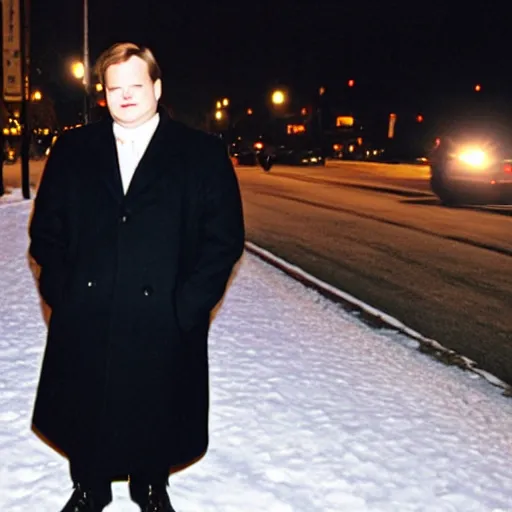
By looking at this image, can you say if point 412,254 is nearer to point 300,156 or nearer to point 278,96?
point 300,156

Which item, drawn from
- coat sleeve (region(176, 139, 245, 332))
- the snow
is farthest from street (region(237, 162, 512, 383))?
coat sleeve (region(176, 139, 245, 332))

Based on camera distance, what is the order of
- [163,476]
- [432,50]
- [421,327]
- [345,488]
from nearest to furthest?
[163,476] → [345,488] → [421,327] → [432,50]

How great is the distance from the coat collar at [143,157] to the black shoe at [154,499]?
116 centimetres

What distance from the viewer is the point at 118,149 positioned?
2.74 metres

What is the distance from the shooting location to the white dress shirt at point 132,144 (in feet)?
8.89

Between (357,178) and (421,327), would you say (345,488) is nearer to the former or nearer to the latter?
(421,327)

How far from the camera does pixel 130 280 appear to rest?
2.62 meters

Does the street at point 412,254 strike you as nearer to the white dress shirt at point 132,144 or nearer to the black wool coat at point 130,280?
the black wool coat at point 130,280

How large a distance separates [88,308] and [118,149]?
590mm

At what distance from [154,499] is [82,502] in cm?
28

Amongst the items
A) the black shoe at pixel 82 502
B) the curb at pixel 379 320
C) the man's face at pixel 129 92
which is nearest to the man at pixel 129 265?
the man's face at pixel 129 92

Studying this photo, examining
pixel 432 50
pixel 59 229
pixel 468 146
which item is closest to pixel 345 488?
pixel 59 229

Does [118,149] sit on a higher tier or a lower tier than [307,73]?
lower

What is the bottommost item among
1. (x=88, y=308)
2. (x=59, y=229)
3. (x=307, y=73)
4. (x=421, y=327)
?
(x=421, y=327)
